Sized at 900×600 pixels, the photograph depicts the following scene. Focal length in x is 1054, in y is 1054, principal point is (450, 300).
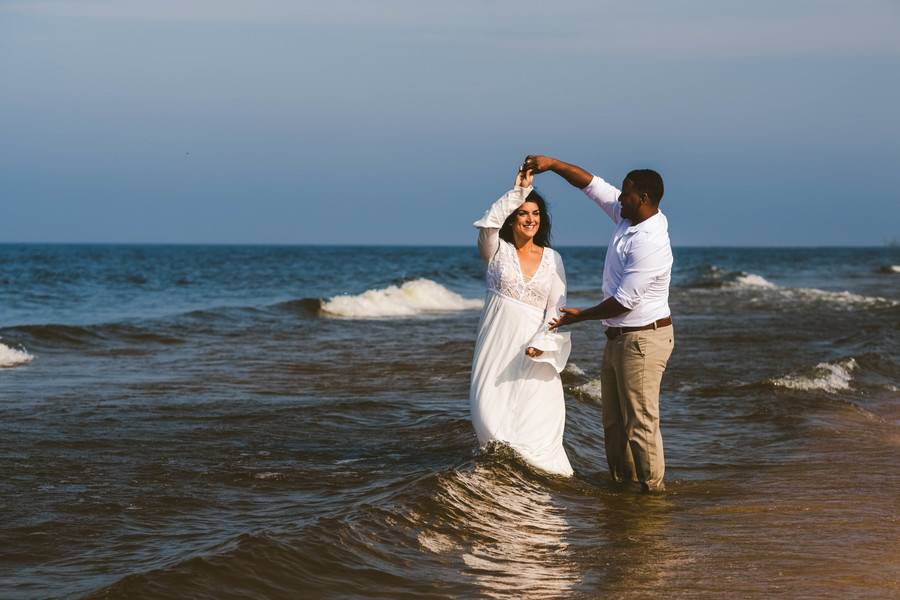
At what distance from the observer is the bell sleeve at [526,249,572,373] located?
6.57 m

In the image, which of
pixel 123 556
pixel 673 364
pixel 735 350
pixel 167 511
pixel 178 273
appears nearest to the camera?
pixel 123 556

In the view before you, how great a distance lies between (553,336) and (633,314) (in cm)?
52

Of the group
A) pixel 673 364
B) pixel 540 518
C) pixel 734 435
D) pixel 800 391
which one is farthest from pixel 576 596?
pixel 673 364

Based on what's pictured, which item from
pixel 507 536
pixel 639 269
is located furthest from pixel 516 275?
pixel 507 536

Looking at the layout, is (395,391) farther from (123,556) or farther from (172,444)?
(123,556)

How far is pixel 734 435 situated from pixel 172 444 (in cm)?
484

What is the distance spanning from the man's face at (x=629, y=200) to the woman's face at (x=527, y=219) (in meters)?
0.52

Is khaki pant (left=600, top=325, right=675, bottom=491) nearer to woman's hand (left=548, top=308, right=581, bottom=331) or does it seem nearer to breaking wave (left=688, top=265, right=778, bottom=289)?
woman's hand (left=548, top=308, right=581, bottom=331)

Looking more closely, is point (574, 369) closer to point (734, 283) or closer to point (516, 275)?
point (516, 275)

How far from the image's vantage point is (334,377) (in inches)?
508

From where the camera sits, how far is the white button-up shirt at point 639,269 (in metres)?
6.36

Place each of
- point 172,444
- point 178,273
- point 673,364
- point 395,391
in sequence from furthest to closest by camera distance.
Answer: point 178,273 → point 673,364 → point 395,391 → point 172,444

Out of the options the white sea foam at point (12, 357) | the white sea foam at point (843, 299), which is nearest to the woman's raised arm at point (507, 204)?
the white sea foam at point (12, 357)

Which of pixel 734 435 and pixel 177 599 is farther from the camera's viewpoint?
pixel 734 435
